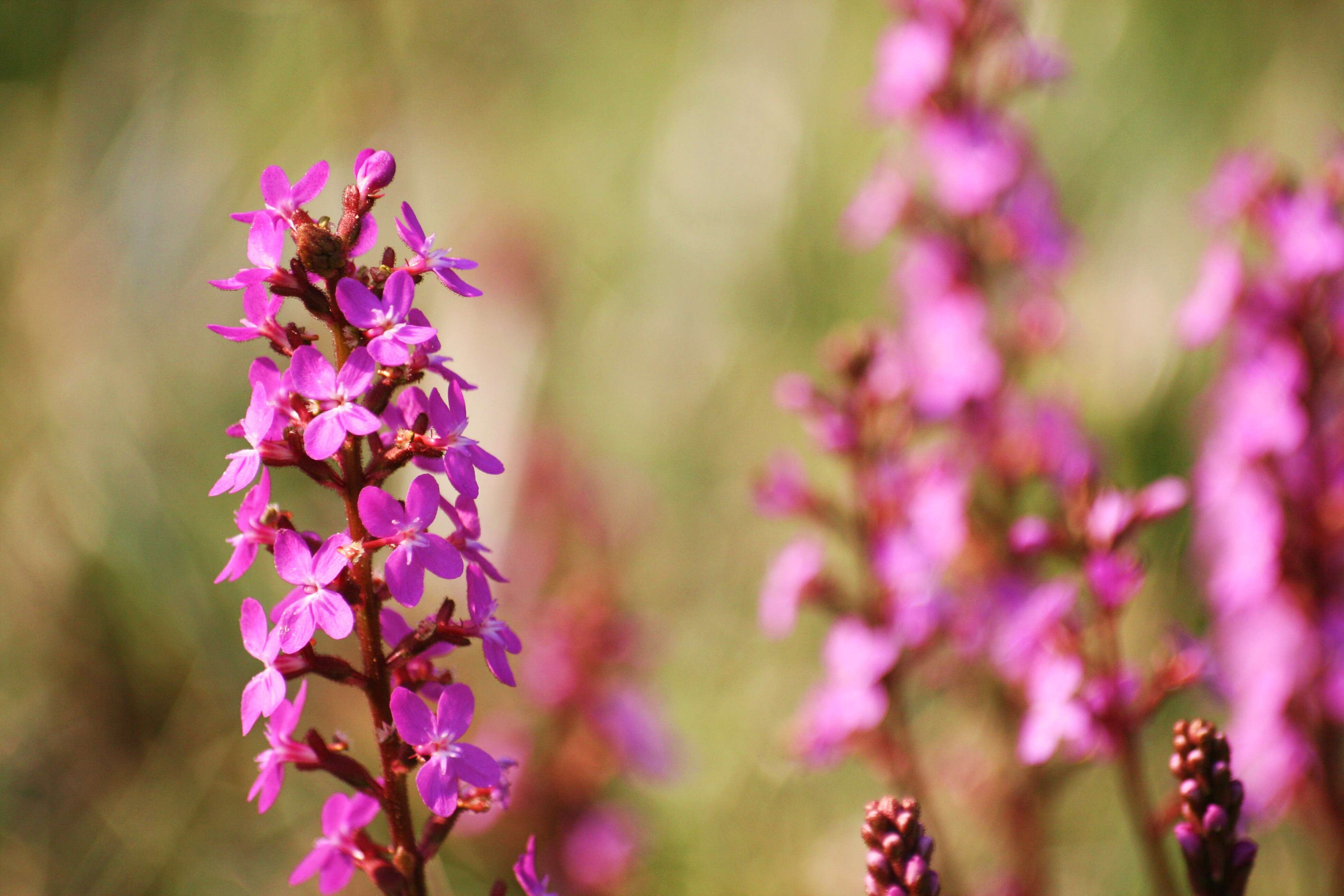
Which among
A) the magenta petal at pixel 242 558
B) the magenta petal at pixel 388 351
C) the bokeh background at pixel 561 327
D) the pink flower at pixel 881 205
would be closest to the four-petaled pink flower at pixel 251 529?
the magenta petal at pixel 242 558

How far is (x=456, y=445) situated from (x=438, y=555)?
55 mm

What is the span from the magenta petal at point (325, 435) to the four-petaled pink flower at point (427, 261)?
8 centimetres

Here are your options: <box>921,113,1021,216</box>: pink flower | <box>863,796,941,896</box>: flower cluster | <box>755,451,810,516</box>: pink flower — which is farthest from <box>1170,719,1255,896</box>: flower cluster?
<box>921,113,1021,216</box>: pink flower

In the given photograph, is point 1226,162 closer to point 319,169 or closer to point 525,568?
point 319,169

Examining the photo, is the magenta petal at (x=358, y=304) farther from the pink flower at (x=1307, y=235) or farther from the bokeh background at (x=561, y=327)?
the pink flower at (x=1307, y=235)

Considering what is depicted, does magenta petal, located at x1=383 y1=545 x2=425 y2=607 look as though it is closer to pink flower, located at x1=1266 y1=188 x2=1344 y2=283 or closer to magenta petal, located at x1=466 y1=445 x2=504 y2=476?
magenta petal, located at x1=466 y1=445 x2=504 y2=476

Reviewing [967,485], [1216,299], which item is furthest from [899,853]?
[1216,299]

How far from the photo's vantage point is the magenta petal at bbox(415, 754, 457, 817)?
46 cm

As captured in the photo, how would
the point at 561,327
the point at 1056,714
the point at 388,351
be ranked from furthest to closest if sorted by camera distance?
the point at 561,327 < the point at 1056,714 < the point at 388,351

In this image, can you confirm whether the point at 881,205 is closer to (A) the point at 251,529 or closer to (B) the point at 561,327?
(A) the point at 251,529

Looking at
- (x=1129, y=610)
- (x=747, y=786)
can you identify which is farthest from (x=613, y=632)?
(x=1129, y=610)

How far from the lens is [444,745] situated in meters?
0.48

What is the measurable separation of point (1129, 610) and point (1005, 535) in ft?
2.37

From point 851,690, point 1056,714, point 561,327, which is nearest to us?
point 1056,714
